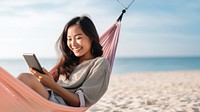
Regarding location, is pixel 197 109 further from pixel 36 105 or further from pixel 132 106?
pixel 36 105

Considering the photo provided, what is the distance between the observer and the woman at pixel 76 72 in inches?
82.3

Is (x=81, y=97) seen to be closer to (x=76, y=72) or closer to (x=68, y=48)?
(x=76, y=72)

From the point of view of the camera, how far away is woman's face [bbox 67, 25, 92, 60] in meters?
2.36

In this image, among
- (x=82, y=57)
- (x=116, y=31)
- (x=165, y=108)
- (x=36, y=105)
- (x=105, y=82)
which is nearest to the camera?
(x=36, y=105)

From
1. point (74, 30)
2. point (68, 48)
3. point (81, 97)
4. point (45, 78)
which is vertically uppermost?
point (74, 30)

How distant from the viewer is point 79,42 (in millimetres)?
2361

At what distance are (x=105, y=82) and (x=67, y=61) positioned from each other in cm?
38

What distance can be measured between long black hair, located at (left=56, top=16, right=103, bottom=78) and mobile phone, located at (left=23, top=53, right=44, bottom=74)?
1.25 ft

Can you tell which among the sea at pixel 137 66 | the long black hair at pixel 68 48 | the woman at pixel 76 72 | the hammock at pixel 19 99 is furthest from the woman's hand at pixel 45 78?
the sea at pixel 137 66

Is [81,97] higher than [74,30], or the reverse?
[74,30]

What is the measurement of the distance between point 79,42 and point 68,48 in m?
0.20

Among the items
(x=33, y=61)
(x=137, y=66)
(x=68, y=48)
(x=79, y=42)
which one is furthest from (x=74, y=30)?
(x=137, y=66)

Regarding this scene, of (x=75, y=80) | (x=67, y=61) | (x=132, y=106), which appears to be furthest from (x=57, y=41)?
(x=132, y=106)

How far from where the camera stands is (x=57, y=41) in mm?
2547
